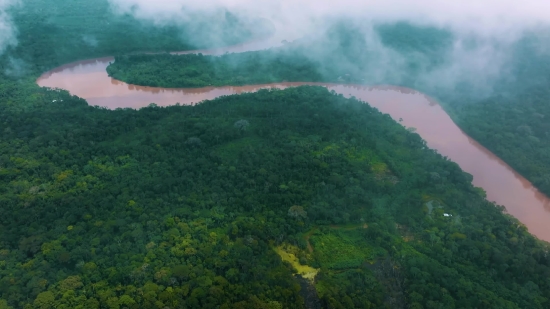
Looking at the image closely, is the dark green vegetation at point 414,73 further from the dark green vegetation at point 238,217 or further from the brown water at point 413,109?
the dark green vegetation at point 238,217

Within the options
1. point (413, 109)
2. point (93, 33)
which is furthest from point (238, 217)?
point (93, 33)

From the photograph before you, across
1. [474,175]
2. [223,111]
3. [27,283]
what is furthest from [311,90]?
[27,283]

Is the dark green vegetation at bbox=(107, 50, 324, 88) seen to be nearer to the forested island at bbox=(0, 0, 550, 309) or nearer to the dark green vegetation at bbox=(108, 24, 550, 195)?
the dark green vegetation at bbox=(108, 24, 550, 195)

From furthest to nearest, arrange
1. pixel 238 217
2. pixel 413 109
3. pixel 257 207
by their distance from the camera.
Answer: pixel 413 109 < pixel 257 207 < pixel 238 217

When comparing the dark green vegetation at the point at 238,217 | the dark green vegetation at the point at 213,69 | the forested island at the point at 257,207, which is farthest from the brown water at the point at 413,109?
the dark green vegetation at the point at 238,217

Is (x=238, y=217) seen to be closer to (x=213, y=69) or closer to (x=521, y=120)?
(x=213, y=69)
